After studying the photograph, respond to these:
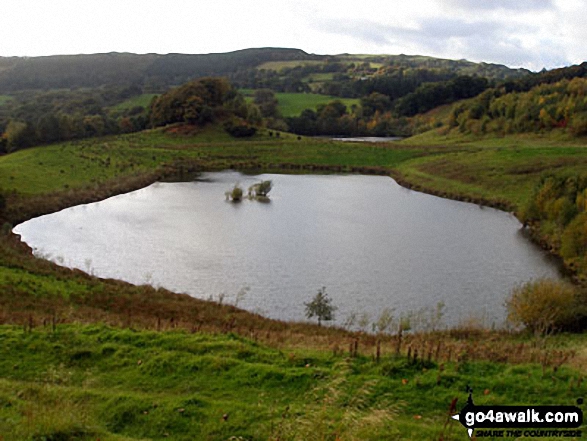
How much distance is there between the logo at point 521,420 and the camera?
8.84m

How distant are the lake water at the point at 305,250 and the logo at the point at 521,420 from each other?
16091mm

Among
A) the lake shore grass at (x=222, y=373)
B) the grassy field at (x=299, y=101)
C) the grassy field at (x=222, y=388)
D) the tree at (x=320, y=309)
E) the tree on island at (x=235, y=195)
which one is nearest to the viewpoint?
the grassy field at (x=222, y=388)

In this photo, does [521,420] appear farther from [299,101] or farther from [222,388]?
[299,101]

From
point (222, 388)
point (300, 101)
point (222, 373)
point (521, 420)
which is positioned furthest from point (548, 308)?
point (300, 101)

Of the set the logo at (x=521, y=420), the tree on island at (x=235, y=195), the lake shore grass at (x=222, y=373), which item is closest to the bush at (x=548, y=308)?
the lake shore grass at (x=222, y=373)

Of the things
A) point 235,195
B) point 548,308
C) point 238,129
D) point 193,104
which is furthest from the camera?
point 193,104

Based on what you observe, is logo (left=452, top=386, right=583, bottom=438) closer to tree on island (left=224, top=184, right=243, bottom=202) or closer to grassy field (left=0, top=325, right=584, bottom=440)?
grassy field (left=0, top=325, right=584, bottom=440)

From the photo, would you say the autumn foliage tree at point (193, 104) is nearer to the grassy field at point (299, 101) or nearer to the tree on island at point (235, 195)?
the grassy field at point (299, 101)

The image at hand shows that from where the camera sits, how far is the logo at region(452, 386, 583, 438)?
8.84 meters

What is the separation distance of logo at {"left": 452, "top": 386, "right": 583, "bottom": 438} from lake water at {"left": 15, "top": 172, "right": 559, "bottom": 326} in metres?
16.1

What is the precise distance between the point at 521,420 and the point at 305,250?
29.7 metres

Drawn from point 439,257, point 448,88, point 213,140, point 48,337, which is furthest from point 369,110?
point 48,337

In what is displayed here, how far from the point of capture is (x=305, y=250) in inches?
1524

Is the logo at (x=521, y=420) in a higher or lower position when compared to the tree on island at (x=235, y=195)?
higher
